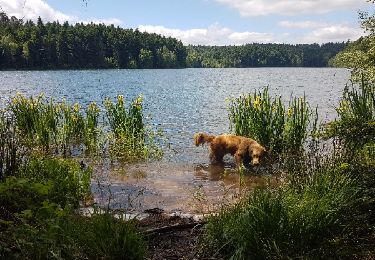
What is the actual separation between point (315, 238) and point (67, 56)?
11837 centimetres

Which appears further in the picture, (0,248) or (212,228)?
(212,228)

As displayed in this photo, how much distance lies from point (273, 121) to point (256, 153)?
5.12 ft

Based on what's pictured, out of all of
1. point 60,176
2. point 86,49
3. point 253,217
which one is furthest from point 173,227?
point 86,49

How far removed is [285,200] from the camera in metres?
4.68

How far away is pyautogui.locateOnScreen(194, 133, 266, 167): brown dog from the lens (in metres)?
10.9

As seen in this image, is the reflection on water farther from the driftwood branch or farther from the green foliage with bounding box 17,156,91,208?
the driftwood branch

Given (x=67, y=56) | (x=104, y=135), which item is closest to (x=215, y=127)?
(x=104, y=135)

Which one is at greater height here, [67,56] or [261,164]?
[67,56]

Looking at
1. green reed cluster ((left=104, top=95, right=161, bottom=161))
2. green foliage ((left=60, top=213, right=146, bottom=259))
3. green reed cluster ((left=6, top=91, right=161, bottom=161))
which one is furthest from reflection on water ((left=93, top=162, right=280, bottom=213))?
green foliage ((left=60, top=213, right=146, bottom=259))

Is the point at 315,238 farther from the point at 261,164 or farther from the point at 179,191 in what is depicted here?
the point at 261,164

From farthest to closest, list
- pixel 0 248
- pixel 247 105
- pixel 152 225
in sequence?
1. pixel 247 105
2. pixel 152 225
3. pixel 0 248

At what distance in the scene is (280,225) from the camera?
4168 mm

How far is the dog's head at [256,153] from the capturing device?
1083 centimetres

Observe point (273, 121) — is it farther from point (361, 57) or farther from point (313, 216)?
point (313, 216)
